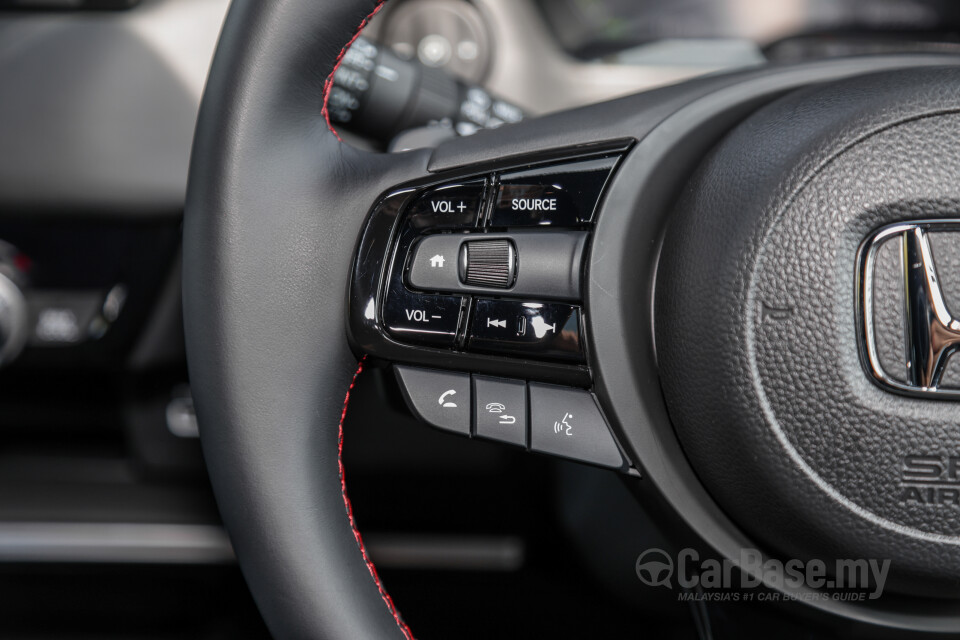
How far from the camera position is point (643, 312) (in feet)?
2.18

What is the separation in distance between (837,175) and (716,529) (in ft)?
0.90

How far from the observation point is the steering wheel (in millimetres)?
593

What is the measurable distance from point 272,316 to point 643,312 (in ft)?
0.91

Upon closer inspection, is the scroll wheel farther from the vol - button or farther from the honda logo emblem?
the honda logo emblem

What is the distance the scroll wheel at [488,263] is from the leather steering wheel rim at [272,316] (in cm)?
10

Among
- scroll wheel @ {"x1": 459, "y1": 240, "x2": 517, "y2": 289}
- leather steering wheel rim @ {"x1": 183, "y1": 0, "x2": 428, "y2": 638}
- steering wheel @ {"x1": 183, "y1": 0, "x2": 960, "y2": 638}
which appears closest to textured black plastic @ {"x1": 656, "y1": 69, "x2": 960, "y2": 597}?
steering wheel @ {"x1": 183, "y1": 0, "x2": 960, "y2": 638}

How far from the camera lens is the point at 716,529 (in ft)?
2.15

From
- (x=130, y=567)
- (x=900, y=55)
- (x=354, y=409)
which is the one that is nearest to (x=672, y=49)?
(x=900, y=55)

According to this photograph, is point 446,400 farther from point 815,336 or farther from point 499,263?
point 815,336

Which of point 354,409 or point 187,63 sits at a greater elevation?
point 187,63

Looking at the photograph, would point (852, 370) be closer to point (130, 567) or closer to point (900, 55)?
point (900, 55)

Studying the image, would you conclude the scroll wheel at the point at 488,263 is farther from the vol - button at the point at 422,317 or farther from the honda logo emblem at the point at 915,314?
the honda logo emblem at the point at 915,314

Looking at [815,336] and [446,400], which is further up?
[815,336]

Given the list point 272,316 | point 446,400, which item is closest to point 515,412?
point 446,400
